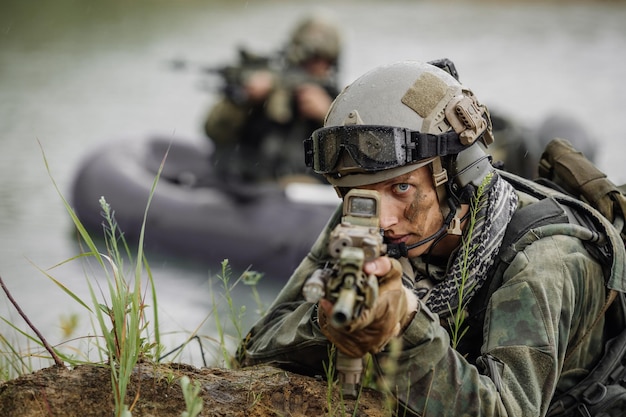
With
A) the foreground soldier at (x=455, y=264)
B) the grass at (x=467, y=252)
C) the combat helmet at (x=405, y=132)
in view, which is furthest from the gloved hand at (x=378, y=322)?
the combat helmet at (x=405, y=132)

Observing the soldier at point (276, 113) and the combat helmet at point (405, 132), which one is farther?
Result: the soldier at point (276, 113)

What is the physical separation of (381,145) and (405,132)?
10 centimetres

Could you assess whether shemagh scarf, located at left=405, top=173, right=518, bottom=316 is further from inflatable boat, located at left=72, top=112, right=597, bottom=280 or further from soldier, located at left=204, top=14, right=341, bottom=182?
soldier, located at left=204, top=14, right=341, bottom=182

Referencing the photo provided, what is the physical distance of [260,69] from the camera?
1162cm

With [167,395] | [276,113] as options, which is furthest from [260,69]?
[167,395]

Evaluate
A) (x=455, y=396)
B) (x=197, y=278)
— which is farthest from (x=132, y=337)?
(x=197, y=278)

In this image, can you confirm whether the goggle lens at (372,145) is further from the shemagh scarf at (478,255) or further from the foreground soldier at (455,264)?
the shemagh scarf at (478,255)

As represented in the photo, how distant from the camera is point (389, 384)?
2686 mm

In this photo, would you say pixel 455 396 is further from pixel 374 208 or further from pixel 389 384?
pixel 374 208

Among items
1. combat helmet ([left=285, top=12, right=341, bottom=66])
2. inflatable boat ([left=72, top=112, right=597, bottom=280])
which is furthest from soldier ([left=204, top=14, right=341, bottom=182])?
inflatable boat ([left=72, top=112, right=597, bottom=280])

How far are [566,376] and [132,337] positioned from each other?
5.05 feet

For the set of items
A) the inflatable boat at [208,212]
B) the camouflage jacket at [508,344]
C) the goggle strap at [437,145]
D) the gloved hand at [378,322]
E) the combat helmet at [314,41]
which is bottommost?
the inflatable boat at [208,212]

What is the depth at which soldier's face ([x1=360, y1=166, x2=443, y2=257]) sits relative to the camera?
10.1ft

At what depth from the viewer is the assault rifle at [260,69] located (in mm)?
11438
